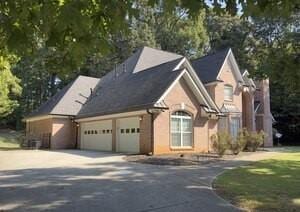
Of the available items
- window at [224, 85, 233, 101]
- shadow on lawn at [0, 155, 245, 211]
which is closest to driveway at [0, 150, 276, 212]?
shadow on lawn at [0, 155, 245, 211]

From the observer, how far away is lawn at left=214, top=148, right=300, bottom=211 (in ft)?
31.2

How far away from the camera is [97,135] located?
98.4ft

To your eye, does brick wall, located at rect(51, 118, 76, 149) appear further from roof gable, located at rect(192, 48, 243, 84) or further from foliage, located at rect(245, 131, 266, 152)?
foliage, located at rect(245, 131, 266, 152)

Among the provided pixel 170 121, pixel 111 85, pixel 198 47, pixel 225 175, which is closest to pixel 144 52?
pixel 111 85

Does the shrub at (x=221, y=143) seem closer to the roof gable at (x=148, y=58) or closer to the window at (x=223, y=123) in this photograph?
the window at (x=223, y=123)

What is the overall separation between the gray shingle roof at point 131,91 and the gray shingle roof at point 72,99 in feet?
3.30

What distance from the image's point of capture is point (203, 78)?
1313 inches

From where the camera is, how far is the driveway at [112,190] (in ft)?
29.6

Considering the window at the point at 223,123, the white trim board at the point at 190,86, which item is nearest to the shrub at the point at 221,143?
the white trim board at the point at 190,86

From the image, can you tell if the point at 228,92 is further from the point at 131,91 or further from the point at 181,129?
the point at 181,129

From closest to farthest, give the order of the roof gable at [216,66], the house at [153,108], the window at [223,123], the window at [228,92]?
the house at [153,108], the window at [223,123], the roof gable at [216,66], the window at [228,92]

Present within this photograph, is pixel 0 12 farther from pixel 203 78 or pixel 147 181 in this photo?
pixel 203 78

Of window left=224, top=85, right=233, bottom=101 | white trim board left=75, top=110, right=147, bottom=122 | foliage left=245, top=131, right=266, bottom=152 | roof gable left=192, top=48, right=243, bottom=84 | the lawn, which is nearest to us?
the lawn

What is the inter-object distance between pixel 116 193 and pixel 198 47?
44.3m
